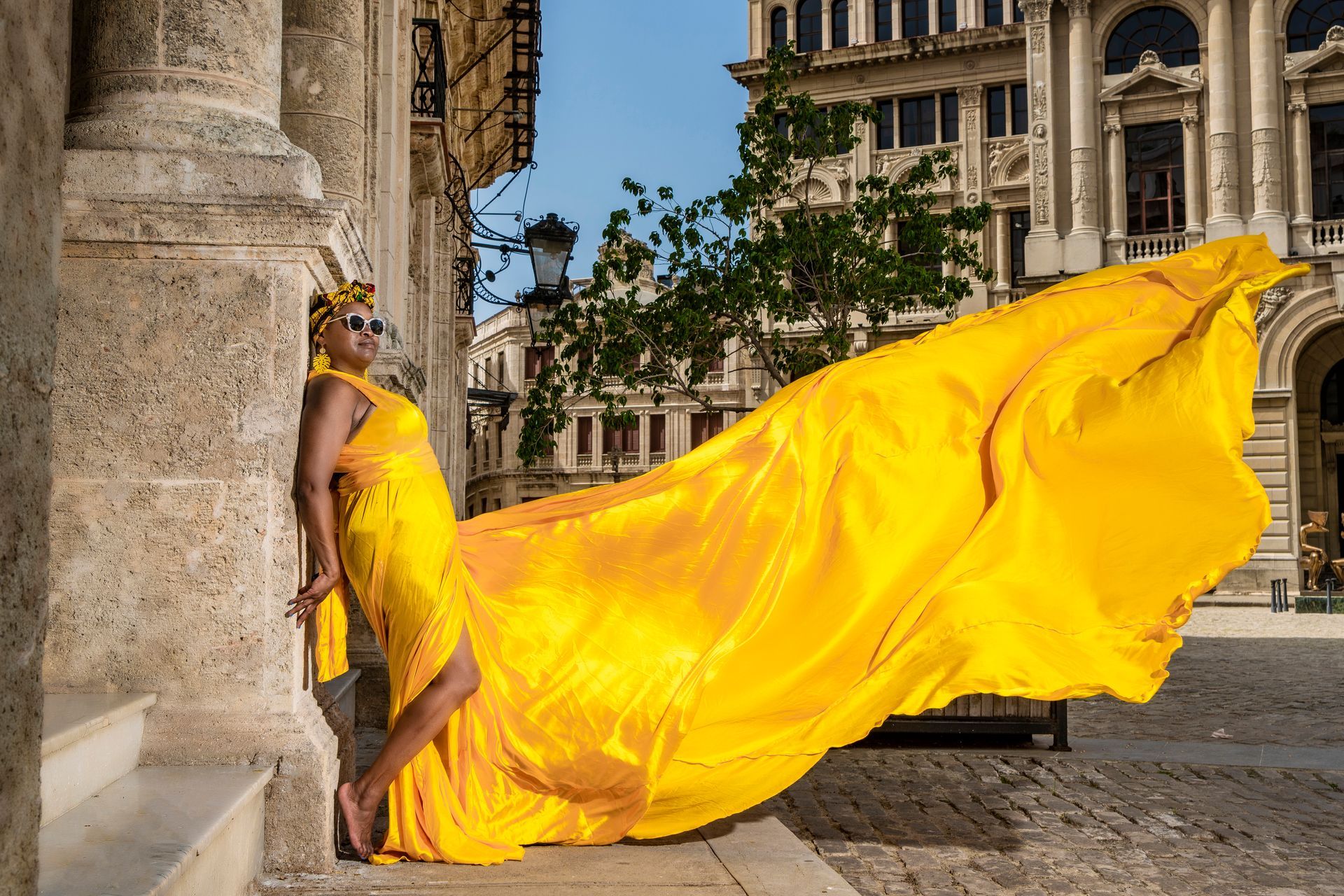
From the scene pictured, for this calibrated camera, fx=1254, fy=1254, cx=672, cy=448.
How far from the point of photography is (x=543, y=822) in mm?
4379

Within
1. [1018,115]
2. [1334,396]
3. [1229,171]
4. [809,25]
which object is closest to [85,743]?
[1229,171]

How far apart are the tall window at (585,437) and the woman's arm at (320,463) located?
56.6 metres

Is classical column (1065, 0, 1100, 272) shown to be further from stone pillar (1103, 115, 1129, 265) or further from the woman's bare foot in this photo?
the woman's bare foot

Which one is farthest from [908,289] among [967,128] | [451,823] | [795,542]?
[967,128]

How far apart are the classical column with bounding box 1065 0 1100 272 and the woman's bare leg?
34.9 m

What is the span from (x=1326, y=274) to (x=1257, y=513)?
33251 mm

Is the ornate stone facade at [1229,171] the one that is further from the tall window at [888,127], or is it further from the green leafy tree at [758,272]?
the green leafy tree at [758,272]

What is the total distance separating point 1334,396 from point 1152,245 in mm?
7753

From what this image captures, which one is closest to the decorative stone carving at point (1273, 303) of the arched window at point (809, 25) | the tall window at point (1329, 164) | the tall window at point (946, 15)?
the tall window at point (1329, 164)

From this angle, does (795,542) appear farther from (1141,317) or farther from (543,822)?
(1141,317)

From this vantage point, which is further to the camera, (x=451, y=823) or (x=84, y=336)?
(x=451, y=823)

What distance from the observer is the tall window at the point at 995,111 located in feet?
Answer: 153

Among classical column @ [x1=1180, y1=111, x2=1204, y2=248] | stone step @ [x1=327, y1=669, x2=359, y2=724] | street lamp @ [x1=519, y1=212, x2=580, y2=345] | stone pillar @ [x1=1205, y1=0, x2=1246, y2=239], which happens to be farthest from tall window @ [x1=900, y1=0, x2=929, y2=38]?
stone step @ [x1=327, y1=669, x2=359, y2=724]

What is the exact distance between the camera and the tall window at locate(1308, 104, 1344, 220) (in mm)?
35000
